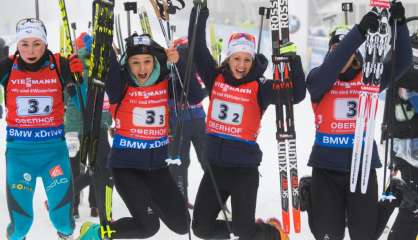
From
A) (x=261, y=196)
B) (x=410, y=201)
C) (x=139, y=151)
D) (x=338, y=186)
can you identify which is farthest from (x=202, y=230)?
(x=261, y=196)

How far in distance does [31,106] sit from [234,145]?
152 centimetres

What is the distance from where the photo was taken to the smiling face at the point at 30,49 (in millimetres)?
4578

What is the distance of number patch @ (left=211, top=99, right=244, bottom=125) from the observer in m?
4.46

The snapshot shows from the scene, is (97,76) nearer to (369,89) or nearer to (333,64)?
(333,64)

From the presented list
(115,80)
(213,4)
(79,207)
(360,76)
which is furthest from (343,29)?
(213,4)

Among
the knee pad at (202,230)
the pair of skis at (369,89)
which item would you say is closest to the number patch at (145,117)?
the knee pad at (202,230)

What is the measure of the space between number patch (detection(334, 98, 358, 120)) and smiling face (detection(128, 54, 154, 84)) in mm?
1341

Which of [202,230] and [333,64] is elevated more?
[333,64]

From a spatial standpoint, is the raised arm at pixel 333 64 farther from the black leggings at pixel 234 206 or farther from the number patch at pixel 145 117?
the number patch at pixel 145 117

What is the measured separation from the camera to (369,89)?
397 cm

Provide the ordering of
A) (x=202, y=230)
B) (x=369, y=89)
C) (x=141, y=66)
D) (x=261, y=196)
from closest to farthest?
(x=369, y=89)
(x=141, y=66)
(x=202, y=230)
(x=261, y=196)

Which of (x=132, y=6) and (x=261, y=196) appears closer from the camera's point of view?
(x=132, y=6)

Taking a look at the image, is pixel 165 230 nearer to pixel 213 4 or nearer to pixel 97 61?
pixel 97 61

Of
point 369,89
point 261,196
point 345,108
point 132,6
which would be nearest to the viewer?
point 369,89
